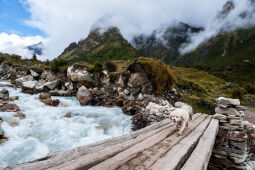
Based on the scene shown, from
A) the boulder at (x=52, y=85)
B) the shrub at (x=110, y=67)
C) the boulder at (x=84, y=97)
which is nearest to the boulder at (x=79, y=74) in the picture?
the boulder at (x=52, y=85)

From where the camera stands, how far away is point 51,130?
334 inches

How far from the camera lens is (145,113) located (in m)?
9.83

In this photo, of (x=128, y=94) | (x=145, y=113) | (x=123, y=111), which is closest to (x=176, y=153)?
(x=145, y=113)

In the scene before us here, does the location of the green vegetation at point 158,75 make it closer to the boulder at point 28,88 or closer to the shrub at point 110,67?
the shrub at point 110,67

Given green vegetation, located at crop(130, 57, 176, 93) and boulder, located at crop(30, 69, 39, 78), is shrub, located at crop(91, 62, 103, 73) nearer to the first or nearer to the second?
green vegetation, located at crop(130, 57, 176, 93)

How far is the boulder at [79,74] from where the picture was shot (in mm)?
17484

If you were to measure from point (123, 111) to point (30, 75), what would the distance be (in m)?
17.8

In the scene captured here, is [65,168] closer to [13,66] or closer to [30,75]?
[30,75]

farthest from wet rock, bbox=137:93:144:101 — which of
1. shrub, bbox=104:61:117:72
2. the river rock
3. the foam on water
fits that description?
the river rock

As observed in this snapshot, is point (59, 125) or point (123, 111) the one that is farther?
point (123, 111)

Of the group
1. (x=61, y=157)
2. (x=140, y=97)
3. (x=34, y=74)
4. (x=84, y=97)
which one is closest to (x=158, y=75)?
(x=140, y=97)

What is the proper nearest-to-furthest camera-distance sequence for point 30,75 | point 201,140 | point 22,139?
point 201,140 < point 22,139 < point 30,75

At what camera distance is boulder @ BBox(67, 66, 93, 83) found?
57.4ft

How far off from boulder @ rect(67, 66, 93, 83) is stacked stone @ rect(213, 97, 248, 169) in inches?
593
